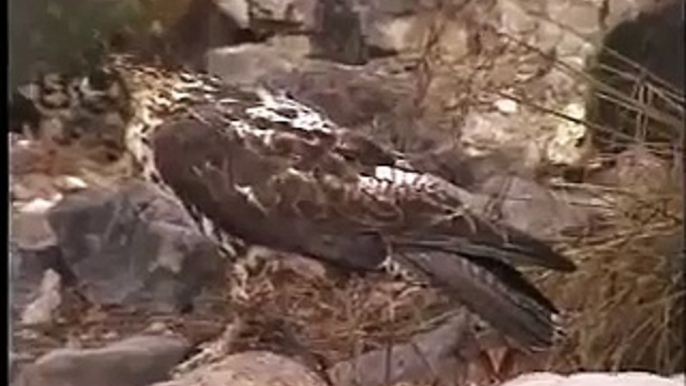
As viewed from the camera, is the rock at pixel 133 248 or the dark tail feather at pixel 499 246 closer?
the rock at pixel 133 248

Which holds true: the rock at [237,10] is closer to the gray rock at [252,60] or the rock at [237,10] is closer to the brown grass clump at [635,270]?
the gray rock at [252,60]

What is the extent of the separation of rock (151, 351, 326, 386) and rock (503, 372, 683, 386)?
223 millimetres

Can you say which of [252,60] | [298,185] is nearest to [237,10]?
[252,60]

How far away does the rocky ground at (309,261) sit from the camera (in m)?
1.15

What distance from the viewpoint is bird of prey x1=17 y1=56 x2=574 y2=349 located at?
1.17m

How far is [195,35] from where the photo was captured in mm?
1194

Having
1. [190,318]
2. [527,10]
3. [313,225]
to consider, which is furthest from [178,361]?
[527,10]

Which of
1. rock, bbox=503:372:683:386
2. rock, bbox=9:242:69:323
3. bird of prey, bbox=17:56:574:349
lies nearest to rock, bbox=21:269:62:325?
rock, bbox=9:242:69:323

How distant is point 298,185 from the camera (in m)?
1.24

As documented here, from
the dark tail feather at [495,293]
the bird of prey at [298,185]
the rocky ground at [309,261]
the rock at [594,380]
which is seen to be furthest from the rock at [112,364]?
the rock at [594,380]

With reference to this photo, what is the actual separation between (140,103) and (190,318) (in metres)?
0.21

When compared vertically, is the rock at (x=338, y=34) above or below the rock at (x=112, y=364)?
above

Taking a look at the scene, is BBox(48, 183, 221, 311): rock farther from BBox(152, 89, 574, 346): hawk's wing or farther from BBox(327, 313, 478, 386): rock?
BBox(327, 313, 478, 386): rock

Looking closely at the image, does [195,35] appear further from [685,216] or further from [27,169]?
[685,216]
